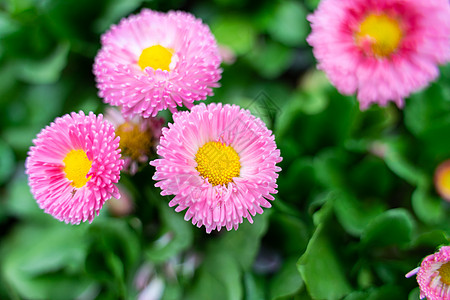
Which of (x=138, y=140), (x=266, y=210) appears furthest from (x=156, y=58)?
(x=266, y=210)

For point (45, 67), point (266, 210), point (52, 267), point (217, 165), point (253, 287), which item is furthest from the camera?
point (45, 67)

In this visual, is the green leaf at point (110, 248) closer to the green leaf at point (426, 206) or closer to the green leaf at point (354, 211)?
the green leaf at point (354, 211)

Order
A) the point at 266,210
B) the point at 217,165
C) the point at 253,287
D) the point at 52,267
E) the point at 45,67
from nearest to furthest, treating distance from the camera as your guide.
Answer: the point at 217,165 < the point at 266,210 < the point at 253,287 < the point at 52,267 < the point at 45,67

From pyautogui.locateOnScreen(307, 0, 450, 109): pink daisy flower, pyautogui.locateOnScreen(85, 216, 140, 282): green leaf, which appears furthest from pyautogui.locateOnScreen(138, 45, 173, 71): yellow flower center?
pyautogui.locateOnScreen(85, 216, 140, 282): green leaf

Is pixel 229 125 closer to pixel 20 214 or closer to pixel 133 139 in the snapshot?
pixel 133 139

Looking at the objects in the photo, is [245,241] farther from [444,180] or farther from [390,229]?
[444,180]

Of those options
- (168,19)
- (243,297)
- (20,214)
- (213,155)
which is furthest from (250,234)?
(20,214)

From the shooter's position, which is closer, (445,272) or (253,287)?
(445,272)
